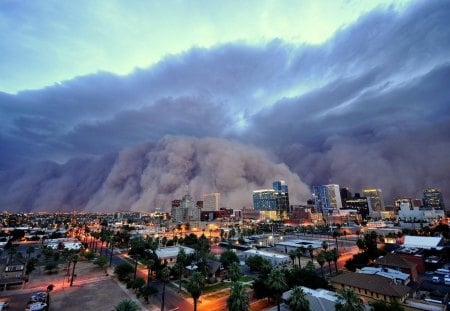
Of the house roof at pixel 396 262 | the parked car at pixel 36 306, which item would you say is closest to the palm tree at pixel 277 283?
the house roof at pixel 396 262

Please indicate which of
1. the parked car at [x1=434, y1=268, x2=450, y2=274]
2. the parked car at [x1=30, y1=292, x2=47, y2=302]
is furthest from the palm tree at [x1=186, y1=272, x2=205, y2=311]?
the parked car at [x1=434, y1=268, x2=450, y2=274]

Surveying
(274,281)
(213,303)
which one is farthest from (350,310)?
(213,303)

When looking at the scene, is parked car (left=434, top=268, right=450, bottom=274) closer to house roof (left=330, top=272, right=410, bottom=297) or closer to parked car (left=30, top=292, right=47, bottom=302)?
house roof (left=330, top=272, right=410, bottom=297)

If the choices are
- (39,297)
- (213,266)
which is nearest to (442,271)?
(213,266)

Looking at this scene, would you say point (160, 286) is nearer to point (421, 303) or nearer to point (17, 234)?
point (421, 303)

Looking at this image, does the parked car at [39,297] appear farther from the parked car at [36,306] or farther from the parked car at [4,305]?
the parked car at [4,305]

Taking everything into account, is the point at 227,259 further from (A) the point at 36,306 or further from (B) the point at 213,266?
(A) the point at 36,306
